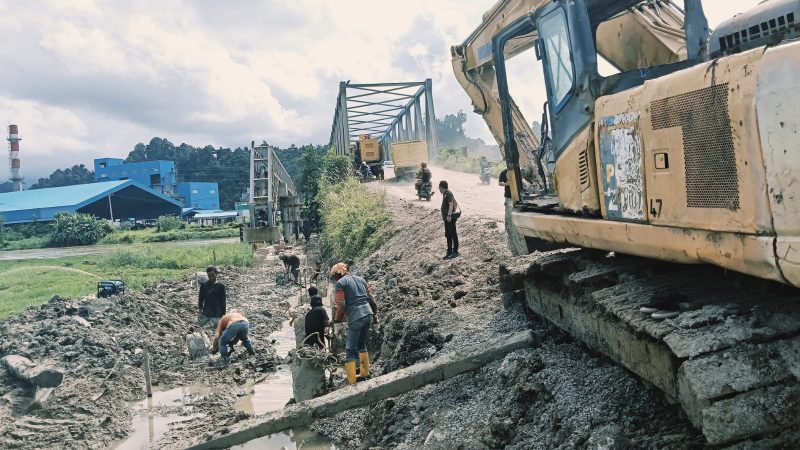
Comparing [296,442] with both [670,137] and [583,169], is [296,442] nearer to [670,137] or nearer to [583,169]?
[583,169]

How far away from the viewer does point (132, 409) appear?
355 inches

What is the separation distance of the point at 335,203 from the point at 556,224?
797 inches

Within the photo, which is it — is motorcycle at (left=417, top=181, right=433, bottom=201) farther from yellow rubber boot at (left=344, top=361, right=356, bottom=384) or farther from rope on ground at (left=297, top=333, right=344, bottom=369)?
yellow rubber boot at (left=344, top=361, right=356, bottom=384)

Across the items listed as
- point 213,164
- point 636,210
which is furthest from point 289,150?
point 636,210

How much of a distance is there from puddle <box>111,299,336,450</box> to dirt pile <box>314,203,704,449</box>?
0.28m

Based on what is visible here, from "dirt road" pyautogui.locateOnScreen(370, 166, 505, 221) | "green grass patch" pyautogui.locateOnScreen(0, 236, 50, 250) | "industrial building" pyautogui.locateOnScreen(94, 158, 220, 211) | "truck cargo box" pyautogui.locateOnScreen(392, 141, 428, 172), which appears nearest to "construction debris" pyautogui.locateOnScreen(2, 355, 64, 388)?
"dirt road" pyautogui.locateOnScreen(370, 166, 505, 221)

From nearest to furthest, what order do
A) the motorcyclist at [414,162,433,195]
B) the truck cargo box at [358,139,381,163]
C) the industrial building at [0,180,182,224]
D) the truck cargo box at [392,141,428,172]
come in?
the motorcyclist at [414,162,433,195] < the truck cargo box at [392,141,428,172] < the truck cargo box at [358,139,381,163] < the industrial building at [0,180,182,224]

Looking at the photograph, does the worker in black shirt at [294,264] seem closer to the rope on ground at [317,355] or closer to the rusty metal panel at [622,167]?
the rope on ground at [317,355]

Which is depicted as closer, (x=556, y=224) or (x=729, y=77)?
(x=729, y=77)

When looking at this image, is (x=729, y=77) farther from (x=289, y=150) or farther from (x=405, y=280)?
(x=289, y=150)

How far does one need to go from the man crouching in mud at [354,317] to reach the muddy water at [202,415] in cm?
85

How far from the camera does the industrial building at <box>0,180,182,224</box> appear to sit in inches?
2463

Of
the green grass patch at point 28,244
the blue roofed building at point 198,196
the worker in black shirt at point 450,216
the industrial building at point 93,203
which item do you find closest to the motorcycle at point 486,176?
the worker in black shirt at point 450,216

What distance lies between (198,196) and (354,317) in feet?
284
